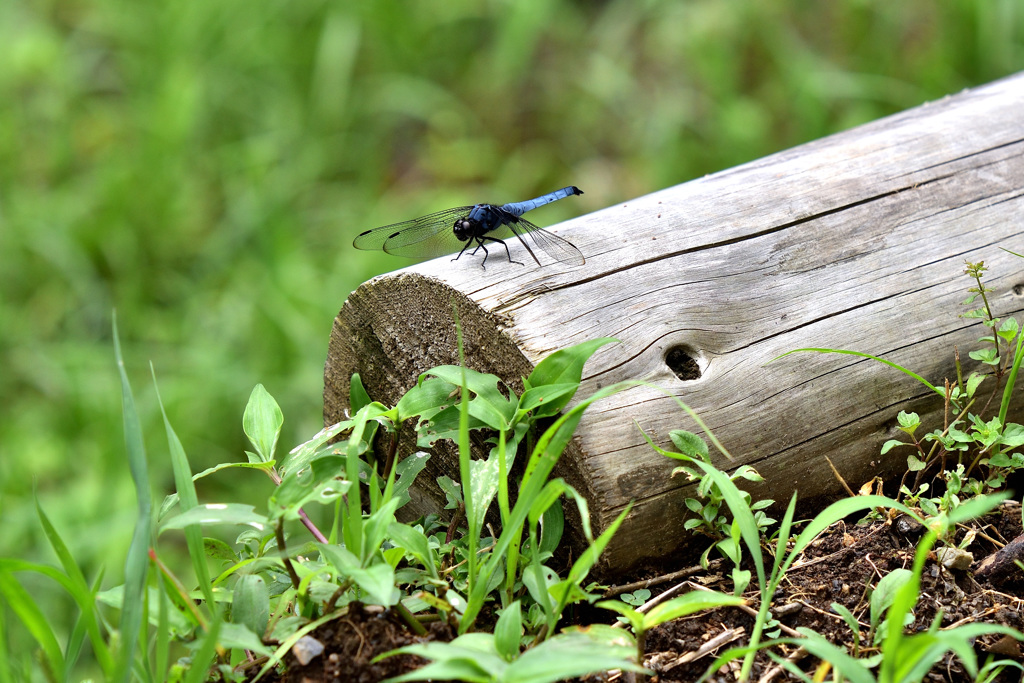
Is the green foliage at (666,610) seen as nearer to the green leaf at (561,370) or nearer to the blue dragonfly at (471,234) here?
the green leaf at (561,370)

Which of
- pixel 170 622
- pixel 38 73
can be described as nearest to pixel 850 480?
pixel 170 622

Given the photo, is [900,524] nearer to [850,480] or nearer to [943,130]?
[850,480]

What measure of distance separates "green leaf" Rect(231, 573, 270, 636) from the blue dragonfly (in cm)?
73

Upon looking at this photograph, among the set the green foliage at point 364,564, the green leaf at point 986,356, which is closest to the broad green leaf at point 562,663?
the green foliage at point 364,564

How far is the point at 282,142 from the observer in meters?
4.89

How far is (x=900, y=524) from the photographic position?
1405mm

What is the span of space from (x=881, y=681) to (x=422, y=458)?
813 mm

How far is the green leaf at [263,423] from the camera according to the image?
138 cm

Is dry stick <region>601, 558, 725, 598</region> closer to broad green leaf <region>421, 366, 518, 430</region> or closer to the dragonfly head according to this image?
broad green leaf <region>421, 366, 518, 430</region>

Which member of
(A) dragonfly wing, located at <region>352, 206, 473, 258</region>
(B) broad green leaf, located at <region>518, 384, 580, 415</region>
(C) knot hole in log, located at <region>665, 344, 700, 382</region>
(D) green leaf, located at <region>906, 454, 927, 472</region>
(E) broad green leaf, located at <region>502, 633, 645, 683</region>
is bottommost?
(D) green leaf, located at <region>906, 454, 927, 472</region>

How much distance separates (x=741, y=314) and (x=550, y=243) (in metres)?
0.40

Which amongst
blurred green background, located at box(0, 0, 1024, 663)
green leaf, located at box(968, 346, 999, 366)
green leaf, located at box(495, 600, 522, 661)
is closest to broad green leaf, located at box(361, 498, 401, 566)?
green leaf, located at box(495, 600, 522, 661)

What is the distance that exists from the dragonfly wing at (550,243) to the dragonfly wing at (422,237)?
0.24 meters

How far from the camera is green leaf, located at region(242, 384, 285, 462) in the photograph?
1.38 metres
